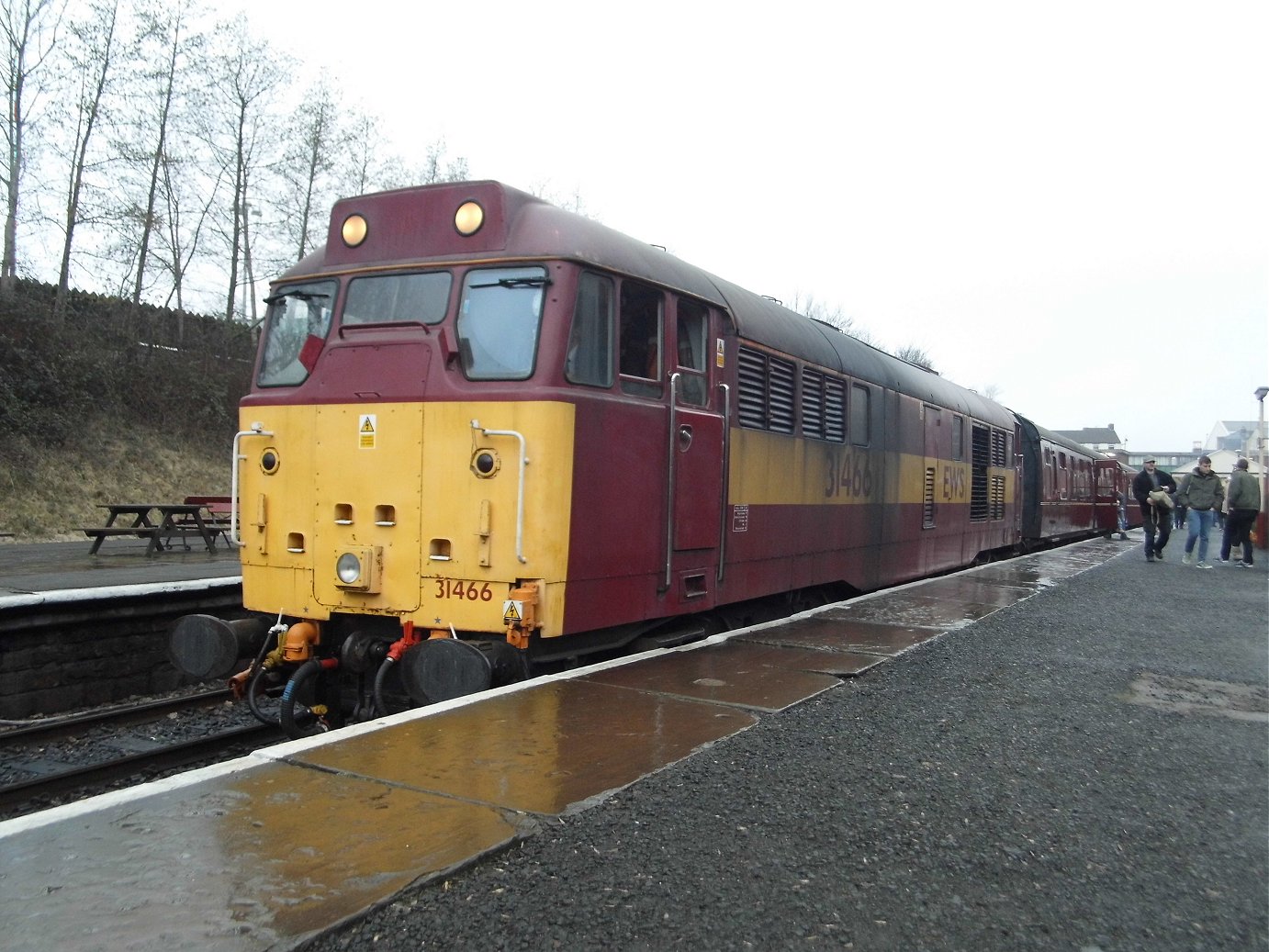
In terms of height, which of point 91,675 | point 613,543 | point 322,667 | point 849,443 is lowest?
point 91,675

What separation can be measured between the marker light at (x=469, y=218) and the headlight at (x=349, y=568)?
2.00 m

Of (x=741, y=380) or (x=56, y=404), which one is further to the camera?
(x=56, y=404)

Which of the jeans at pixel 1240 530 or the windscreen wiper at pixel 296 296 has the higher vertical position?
the windscreen wiper at pixel 296 296

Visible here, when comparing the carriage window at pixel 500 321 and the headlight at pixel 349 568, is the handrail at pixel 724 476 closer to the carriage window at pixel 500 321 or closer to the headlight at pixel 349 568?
the carriage window at pixel 500 321

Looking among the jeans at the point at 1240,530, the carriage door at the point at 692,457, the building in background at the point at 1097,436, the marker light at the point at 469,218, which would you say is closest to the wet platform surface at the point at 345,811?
the carriage door at the point at 692,457

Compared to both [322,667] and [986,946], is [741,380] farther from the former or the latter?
[986,946]

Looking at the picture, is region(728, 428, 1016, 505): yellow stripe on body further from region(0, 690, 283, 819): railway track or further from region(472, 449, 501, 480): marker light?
region(0, 690, 283, 819): railway track

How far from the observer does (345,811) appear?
131 inches

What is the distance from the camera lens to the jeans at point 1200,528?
47.3 feet

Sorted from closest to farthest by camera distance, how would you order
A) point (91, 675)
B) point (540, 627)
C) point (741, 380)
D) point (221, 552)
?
point (540, 627)
point (741, 380)
point (91, 675)
point (221, 552)

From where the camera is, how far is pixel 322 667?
5.57 m

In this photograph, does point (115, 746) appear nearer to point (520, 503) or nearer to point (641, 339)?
point (520, 503)

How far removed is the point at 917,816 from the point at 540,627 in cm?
233

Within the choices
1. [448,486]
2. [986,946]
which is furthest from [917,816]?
[448,486]
